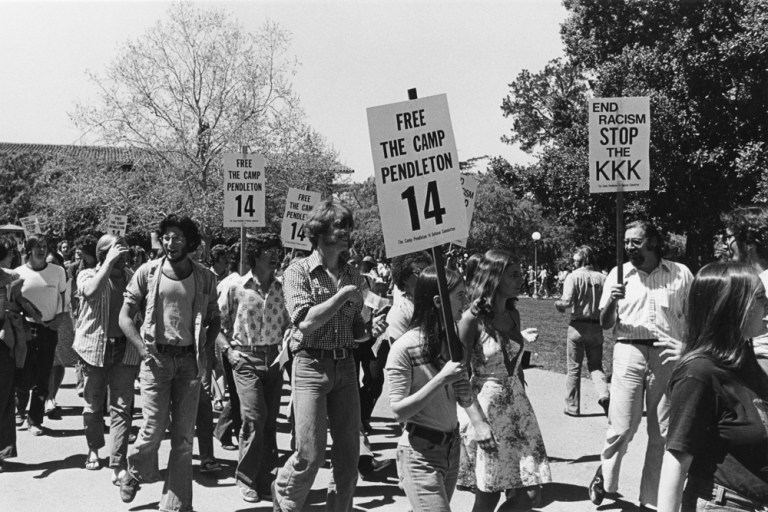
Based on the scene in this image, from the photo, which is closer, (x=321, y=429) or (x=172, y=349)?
(x=321, y=429)

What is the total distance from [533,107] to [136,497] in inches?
1142

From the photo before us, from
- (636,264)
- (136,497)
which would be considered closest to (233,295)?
(136,497)

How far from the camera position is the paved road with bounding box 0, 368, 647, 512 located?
19.5 ft

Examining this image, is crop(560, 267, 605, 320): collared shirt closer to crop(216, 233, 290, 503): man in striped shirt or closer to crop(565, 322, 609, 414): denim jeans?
crop(565, 322, 609, 414): denim jeans

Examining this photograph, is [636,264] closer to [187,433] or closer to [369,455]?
[369,455]

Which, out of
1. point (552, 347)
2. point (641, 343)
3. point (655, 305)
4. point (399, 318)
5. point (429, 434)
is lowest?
point (552, 347)

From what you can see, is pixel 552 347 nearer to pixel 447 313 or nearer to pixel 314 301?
pixel 314 301

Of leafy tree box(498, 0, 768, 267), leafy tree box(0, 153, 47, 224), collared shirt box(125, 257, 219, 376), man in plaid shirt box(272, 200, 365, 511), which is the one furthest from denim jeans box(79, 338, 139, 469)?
leafy tree box(0, 153, 47, 224)

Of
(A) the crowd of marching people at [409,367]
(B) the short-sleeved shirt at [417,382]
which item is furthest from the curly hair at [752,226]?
(B) the short-sleeved shirt at [417,382]

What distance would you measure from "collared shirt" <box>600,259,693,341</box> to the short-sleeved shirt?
2.47 meters

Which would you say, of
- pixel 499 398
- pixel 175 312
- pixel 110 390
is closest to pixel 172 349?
pixel 175 312

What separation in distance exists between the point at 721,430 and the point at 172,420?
404 cm

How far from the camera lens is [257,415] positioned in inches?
237

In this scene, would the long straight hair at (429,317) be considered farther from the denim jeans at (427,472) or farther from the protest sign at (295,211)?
the protest sign at (295,211)
